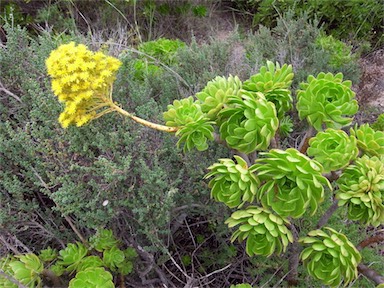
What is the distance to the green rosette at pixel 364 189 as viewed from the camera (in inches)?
45.7

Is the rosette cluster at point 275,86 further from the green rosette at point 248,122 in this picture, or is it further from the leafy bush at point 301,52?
the leafy bush at point 301,52

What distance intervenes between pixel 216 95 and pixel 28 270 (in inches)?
35.5

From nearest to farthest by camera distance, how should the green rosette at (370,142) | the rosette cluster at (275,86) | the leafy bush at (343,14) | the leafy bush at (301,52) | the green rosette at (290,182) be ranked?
the green rosette at (290,182) < the green rosette at (370,142) < the rosette cluster at (275,86) < the leafy bush at (301,52) < the leafy bush at (343,14)

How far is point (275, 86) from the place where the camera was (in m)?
1.36

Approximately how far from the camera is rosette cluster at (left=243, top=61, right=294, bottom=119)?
4.50 feet

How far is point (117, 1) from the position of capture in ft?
11.5

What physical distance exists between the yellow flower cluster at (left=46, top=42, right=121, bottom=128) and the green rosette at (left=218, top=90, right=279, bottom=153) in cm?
44

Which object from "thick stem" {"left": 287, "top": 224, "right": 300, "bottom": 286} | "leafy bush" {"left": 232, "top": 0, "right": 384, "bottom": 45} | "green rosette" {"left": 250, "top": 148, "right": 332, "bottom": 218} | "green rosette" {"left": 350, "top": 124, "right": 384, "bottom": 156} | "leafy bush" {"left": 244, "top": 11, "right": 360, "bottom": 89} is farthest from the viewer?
"leafy bush" {"left": 232, "top": 0, "right": 384, "bottom": 45}

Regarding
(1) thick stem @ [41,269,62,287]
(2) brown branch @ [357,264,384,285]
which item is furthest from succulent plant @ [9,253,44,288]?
(2) brown branch @ [357,264,384,285]

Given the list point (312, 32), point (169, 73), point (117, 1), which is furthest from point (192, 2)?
point (169, 73)

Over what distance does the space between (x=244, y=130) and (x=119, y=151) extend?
2.11 ft

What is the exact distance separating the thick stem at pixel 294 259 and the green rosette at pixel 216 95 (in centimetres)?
54

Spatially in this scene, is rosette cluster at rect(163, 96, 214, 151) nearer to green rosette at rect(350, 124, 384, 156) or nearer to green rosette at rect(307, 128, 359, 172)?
green rosette at rect(307, 128, 359, 172)

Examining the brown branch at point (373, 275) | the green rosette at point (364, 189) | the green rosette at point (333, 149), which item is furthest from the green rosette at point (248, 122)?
the brown branch at point (373, 275)
